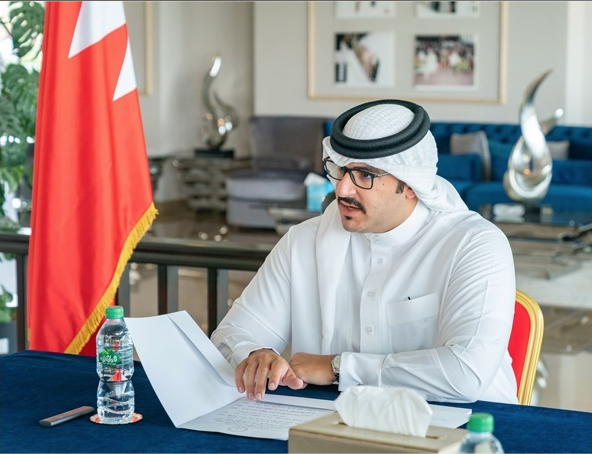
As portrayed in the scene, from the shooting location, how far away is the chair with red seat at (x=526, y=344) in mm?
2234

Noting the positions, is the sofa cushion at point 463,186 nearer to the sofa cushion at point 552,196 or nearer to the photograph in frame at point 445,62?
the sofa cushion at point 552,196

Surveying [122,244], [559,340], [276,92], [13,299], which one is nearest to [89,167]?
[122,244]

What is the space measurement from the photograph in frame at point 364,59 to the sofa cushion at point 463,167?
1418mm

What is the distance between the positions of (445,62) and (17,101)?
245 inches

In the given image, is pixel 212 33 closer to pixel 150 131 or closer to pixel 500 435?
pixel 150 131

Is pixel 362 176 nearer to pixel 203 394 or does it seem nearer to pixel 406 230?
pixel 406 230

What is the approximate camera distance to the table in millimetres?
1636

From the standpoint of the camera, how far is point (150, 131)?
11.1 m

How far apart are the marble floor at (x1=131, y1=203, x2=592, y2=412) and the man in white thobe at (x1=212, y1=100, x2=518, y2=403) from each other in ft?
7.44

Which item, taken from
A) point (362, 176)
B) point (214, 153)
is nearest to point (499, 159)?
point (214, 153)

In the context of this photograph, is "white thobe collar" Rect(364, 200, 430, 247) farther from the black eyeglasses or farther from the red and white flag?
the red and white flag

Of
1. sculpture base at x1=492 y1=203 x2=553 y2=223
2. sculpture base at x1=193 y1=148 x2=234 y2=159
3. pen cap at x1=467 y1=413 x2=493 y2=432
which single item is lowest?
sculpture base at x1=492 y1=203 x2=553 y2=223

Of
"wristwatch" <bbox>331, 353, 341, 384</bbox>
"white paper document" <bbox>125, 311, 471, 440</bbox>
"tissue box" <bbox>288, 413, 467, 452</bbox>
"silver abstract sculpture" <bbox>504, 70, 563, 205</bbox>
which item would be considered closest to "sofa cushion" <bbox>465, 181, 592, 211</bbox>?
"silver abstract sculpture" <bbox>504, 70, 563, 205</bbox>

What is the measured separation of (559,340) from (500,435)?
401 cm
